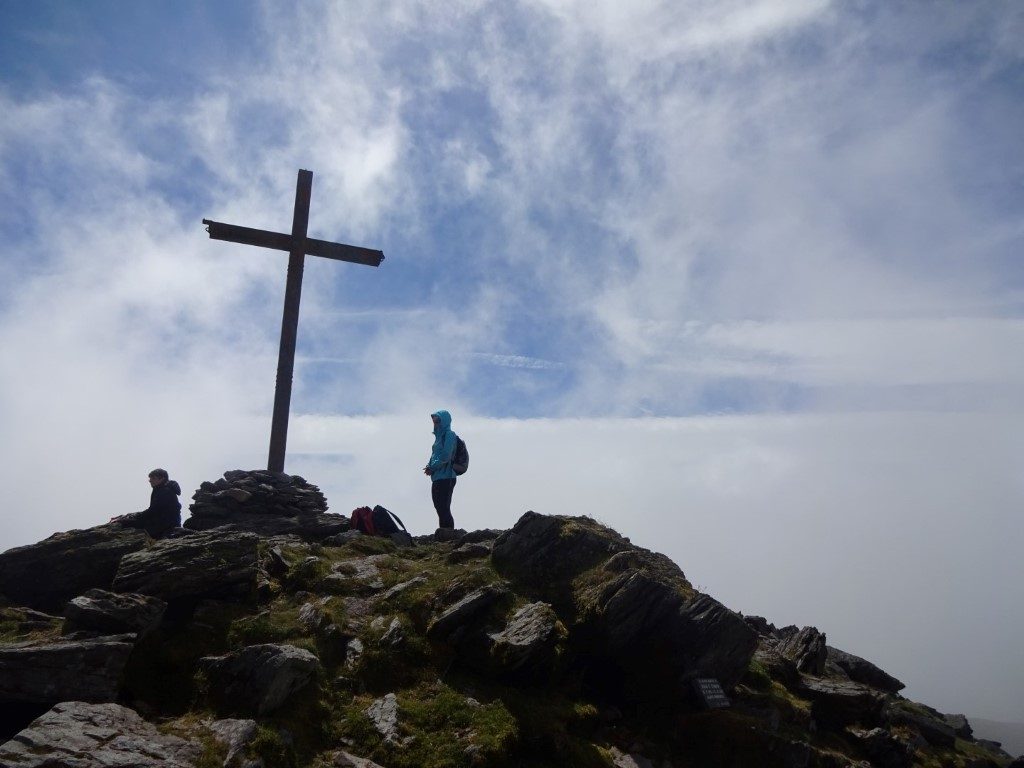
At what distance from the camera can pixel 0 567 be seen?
44.8 feet

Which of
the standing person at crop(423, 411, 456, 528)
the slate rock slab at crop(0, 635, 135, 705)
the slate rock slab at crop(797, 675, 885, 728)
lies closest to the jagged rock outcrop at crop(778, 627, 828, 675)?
the slate rock slab at crop(797, 675, 885, 728)

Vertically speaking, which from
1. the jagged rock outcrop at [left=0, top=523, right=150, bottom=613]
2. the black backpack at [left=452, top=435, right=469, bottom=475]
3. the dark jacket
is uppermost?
the black backpack at [left=452, top=435, right=469, bottom=475]

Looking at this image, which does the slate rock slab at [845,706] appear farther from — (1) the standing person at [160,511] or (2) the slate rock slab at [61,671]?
(1) the standing person at [160,511]

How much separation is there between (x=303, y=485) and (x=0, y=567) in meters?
8.00

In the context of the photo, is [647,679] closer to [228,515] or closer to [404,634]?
[404,634]

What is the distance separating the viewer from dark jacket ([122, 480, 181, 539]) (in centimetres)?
1722

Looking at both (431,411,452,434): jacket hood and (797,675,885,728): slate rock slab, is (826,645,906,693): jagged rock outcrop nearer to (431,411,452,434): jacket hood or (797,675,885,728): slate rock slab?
(797,675,885,728): slate rock slab

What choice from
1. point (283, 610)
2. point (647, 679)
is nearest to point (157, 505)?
point (283, 610)

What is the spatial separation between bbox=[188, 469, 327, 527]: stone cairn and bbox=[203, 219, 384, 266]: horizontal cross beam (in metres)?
7.36

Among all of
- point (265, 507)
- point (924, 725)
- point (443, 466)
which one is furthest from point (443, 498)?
point (924, 725)

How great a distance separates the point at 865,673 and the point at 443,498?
12180 mm

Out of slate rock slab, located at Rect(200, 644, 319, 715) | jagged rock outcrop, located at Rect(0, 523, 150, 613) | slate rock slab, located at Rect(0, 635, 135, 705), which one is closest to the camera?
slate rock slab, located at Rect(0, 635, 135, 705)

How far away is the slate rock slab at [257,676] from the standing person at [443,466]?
998 centimetres

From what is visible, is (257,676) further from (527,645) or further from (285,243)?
(285,243)
